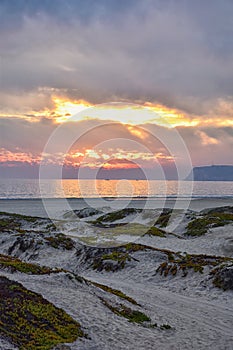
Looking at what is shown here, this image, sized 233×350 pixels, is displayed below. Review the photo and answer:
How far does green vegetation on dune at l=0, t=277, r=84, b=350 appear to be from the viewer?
47.9 feet

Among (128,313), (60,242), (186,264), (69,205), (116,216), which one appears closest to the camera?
(128,313)

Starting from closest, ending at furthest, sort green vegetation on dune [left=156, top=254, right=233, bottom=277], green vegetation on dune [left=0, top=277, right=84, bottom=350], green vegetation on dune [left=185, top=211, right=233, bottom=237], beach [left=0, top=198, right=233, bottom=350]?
1. green vegetation on dune [left=0, top=277, right=84, bottom=350]
2. beach [left=0, top=198, right=233, bottom=350]
3. green vegetation on dune [left=156, top=254, right=233, bottom=277]
4. green vegetation on dune [left=185, top=211, right=233, bottom=237]

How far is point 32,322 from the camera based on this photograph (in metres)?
16.3

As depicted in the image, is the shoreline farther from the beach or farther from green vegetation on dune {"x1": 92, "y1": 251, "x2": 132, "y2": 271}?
green vegetation on dune {"x1": 92, "y1": 251, "x2": 132, "y2": 271}

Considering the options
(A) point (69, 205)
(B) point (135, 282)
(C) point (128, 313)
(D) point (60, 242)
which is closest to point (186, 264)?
(B) point (135, 282)

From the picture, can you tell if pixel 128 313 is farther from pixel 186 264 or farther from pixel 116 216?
pixel 116 216

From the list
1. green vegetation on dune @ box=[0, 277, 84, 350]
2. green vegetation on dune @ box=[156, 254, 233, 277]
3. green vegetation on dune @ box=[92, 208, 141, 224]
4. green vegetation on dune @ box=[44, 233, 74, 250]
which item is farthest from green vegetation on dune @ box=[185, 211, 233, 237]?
green vegetation on dune @ box=[0, 277, 84, 350]

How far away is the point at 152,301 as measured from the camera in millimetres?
24828

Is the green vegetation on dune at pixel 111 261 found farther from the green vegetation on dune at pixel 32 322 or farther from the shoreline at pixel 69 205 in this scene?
the shoreline at pixel 69 205

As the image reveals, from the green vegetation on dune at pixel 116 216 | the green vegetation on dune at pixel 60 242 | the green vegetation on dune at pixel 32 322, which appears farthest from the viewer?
the green vegetation on dune at pixel 116 216

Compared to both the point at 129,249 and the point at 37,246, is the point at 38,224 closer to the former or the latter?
the point at 37,246

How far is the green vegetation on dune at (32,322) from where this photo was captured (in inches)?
575

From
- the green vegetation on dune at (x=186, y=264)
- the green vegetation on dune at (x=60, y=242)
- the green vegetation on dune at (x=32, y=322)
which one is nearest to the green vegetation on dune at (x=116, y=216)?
the green vegetation on dune at (x=60, y=242)

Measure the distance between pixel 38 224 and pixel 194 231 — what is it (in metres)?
29.9
